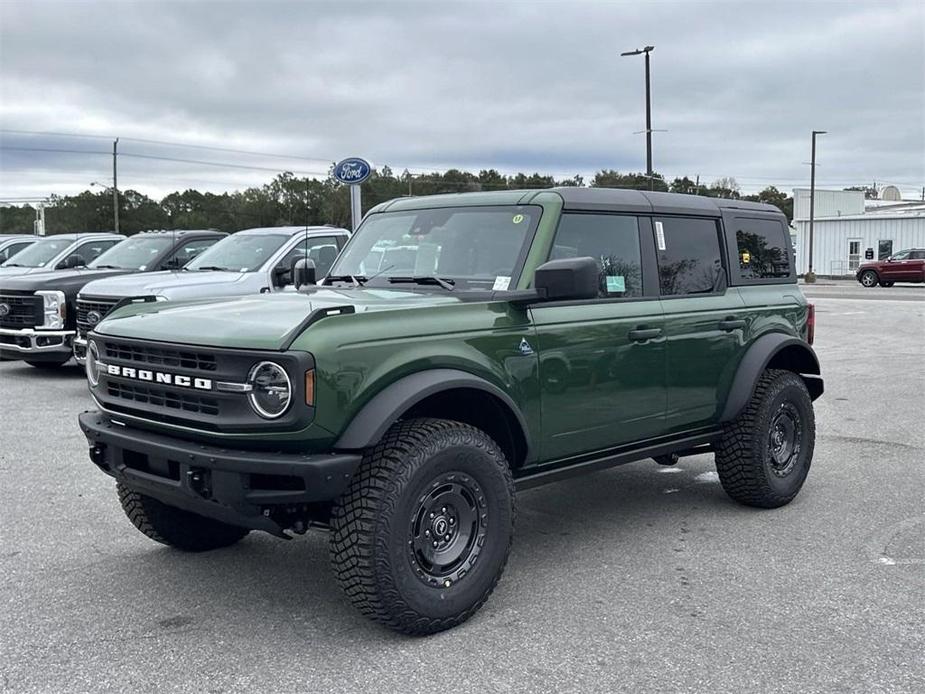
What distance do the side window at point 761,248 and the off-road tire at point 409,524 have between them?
106 inches

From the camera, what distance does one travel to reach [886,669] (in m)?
3.51

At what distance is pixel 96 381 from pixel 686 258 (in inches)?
131

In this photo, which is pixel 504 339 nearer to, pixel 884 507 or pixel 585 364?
pixel 585 364

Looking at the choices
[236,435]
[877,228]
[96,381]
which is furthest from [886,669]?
[877,228]

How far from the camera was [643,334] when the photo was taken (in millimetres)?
4859

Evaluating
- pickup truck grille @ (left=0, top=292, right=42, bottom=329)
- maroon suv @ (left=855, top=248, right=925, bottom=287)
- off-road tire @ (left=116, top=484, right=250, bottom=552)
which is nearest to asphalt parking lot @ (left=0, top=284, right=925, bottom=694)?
off-road tire @ (left=116, top=484, right=250, bottom=552)

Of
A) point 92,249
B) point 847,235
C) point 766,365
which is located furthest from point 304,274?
point 847,235

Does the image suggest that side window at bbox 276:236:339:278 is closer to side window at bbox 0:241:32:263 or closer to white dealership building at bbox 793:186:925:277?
side window at bbox 0:241:32:263

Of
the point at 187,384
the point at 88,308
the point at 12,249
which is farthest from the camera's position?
the point at 12,249

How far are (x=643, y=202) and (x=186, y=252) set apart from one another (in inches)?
350

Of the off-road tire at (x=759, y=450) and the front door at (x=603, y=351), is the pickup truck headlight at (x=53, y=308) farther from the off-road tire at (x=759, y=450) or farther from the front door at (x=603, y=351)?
the off-road tire at (x=759, y=450)

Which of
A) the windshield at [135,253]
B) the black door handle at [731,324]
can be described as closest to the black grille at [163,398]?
the black door handle at [731,324]

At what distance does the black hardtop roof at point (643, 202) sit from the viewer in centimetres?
483

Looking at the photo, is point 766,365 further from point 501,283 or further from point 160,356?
point 160,356
